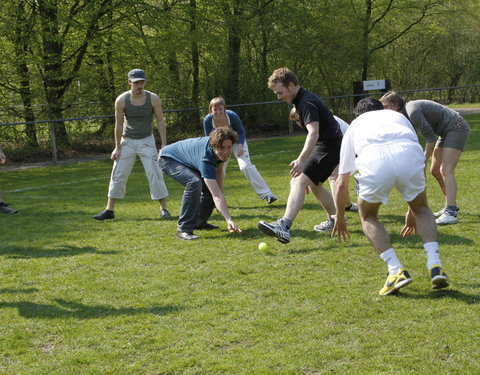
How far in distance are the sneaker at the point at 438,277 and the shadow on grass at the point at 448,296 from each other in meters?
0.09

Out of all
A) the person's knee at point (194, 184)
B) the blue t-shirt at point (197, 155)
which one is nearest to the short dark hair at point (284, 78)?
the blue t-shirt at point (197, 155)

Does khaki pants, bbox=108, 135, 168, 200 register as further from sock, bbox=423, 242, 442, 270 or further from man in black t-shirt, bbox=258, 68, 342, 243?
sock, bbox=423, 242, 442, 270

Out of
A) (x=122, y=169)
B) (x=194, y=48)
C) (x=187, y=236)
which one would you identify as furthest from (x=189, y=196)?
(x=194, y=48)

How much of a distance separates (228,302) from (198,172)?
9.01 feet

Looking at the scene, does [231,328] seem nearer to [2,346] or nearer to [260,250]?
[2,346]

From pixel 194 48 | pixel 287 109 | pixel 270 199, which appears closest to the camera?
pixel 270 199

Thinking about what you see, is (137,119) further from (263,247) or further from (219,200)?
(263,247)

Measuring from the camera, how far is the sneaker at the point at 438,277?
505 centimetres

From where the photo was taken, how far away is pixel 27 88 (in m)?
19.2

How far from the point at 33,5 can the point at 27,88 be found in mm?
2434

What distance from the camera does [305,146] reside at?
6566 millimetres

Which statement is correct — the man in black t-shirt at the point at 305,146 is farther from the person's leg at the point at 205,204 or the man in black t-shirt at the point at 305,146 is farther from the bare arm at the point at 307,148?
the person's leg at the point at 205,204

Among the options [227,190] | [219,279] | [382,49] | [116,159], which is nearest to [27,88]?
[227,190]

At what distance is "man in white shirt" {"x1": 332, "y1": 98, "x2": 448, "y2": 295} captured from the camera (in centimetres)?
493
